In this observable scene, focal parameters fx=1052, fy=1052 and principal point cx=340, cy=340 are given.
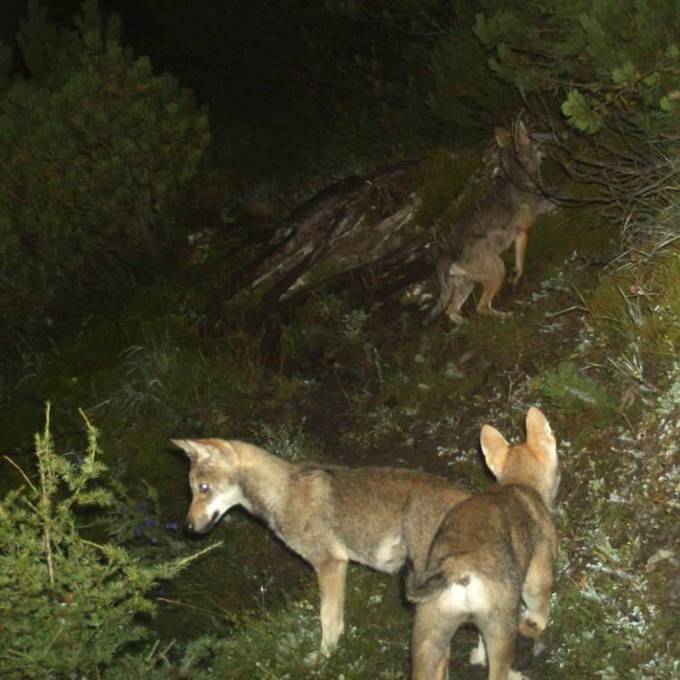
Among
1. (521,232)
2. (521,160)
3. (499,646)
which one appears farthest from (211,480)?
(521,160)

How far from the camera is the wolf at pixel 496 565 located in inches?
191

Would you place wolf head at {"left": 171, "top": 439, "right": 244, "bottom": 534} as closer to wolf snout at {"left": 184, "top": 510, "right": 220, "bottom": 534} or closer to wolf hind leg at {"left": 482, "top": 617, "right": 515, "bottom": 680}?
wolf snout at {"left": 184, "top": 510, "right": 220, "bottom": 534}

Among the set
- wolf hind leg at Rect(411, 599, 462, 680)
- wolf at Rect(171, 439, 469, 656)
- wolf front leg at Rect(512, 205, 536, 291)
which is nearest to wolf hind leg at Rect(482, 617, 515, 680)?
wolf hind leg at Rect(411, 599, 462, 680)

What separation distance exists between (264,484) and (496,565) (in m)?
2.01

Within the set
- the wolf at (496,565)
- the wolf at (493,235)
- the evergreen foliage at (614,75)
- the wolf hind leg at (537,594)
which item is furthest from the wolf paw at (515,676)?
the wolf at (493,235)

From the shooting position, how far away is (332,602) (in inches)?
244

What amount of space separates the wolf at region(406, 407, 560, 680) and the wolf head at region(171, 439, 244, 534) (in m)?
1.41

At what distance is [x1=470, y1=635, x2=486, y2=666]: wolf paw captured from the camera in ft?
19.1

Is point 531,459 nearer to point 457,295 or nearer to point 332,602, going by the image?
point 332,602

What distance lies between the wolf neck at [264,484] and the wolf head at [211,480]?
0.20ft

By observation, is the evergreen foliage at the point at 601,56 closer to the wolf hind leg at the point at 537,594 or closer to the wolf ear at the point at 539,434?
the wolf ear at the point at 539,434

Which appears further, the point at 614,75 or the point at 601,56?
the point at 601,56

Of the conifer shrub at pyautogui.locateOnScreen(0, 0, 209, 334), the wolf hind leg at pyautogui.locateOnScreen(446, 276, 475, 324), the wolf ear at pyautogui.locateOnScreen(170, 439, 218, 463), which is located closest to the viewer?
the wolf ear at pyautogui.locateOnScreen(170, 439, 218, 463)

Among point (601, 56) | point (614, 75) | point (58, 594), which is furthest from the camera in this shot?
point (601, 56)
